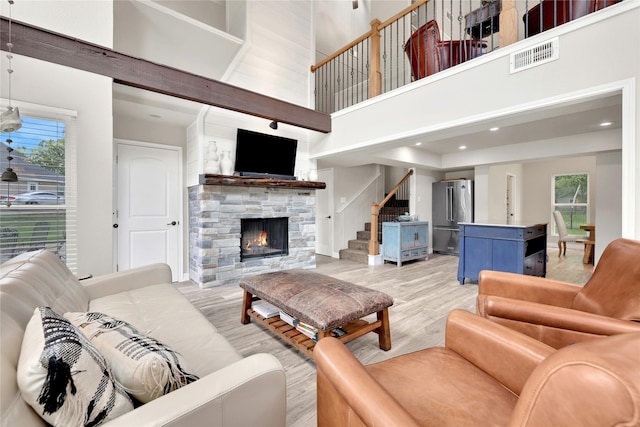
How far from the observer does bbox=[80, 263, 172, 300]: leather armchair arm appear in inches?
81.0

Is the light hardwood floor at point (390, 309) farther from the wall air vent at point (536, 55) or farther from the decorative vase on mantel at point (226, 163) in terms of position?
the wall air vent at point (536, 55)

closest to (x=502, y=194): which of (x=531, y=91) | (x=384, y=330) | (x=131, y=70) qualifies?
(x=531, y=91)

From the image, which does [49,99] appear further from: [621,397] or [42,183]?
[621,397]

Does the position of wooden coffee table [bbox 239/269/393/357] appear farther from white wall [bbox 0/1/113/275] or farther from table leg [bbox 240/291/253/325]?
white wall [bbox 0/1/113/275]

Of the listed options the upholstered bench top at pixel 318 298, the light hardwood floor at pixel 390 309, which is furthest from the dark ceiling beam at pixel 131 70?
the light hardwood floor at pixel 390 309

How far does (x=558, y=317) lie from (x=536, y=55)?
236 cm

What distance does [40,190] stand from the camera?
8.19 feet

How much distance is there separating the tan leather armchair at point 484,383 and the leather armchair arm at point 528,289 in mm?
645

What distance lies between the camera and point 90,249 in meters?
2.69

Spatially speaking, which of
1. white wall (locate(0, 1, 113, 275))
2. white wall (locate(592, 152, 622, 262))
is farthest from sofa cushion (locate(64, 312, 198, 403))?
white wall (locate(592, 152, 622, 262))

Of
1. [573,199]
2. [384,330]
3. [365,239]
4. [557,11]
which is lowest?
[384,330]

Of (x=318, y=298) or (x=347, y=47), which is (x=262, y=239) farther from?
(x=347, y=47)

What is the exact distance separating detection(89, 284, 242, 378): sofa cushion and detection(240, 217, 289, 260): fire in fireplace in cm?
206

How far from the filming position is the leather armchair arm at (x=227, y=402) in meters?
0.69
